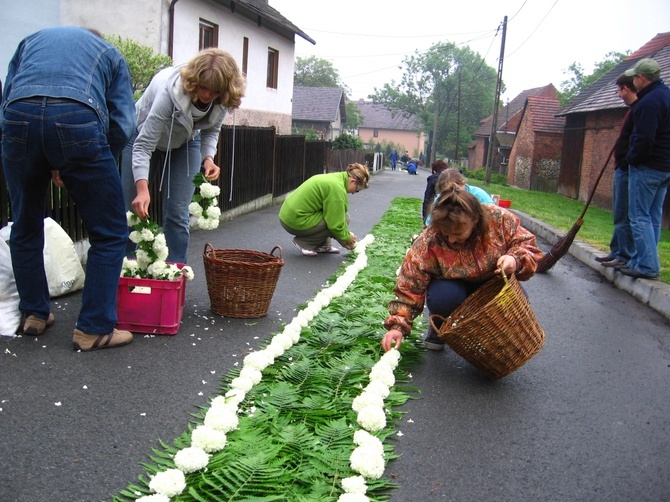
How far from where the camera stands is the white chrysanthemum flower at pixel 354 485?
7.72 ft

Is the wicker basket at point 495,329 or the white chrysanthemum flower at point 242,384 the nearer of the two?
the white chrysanthemum flower at point 242,384

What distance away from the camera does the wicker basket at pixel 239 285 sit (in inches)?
172

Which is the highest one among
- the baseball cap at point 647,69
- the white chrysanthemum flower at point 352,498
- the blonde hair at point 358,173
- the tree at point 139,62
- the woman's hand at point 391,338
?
the tree at point 139,62

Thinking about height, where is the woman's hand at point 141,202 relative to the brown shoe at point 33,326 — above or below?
above

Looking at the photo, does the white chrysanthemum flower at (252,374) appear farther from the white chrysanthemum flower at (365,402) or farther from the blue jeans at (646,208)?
the blue jeans at (646,208)

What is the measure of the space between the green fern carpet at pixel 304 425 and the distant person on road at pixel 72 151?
0.90 meters

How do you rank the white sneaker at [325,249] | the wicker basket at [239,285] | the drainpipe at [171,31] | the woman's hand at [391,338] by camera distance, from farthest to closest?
the drainpipe at [171,31]
the white sneaker at [325,249]
the wicker basket at [239,285]
the woman's hand at [391,338]

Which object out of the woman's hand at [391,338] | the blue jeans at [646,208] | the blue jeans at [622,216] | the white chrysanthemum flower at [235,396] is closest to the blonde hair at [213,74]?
the woman's hand at [391,338]

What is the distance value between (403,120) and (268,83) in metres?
86.6

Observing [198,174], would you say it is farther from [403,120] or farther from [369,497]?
[403,120]

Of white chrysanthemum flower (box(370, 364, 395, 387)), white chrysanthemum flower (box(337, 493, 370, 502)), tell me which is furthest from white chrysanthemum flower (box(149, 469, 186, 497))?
white chrysanthemum flower (box(370, 364, 395, 387))

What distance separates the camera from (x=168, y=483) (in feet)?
7.36

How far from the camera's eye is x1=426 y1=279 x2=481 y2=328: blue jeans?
12.2 feet

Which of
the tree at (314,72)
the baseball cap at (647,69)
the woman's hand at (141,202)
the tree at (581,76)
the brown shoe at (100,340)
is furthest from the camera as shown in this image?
the tree at (314,72)
